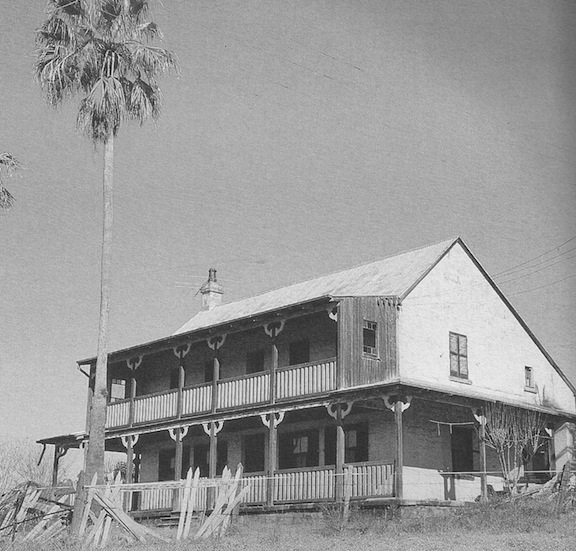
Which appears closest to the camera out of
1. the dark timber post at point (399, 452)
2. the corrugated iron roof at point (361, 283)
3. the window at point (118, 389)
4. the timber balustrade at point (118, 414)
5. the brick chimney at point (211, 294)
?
the dark timber post at point (399, 452)

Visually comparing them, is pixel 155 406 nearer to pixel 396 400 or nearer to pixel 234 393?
pixel 234 393

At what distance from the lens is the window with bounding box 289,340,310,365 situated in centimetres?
3197

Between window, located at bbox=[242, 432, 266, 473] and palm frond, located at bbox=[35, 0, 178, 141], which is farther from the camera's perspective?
window, located at bbox=[242, 432, 266, 473]

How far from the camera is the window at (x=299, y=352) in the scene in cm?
3197

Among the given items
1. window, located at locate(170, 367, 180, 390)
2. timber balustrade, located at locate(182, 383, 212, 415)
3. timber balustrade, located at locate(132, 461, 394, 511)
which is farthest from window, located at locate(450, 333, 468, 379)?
window, located at locate(170, 367, 180, 390)

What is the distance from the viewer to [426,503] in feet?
82.1

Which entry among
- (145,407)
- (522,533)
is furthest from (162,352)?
(522,533)

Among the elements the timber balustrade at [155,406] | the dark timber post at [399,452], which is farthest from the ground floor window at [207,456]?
the dark timber post at [399,452]

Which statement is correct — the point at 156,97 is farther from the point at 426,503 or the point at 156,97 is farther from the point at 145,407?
the point at 426,503

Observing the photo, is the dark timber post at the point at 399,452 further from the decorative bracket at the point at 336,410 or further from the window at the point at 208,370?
the window at the point at 208,370

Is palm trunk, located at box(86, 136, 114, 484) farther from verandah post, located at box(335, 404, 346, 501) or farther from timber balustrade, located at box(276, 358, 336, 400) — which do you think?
verandah post, located at box(335, 404, 346, 501)

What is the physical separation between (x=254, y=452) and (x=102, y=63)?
1386cm

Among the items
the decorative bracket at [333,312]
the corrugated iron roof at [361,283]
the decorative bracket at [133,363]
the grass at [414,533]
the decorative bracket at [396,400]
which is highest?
the corrugated iron roof at [361,283]

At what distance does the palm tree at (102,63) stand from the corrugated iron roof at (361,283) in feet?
23.0
